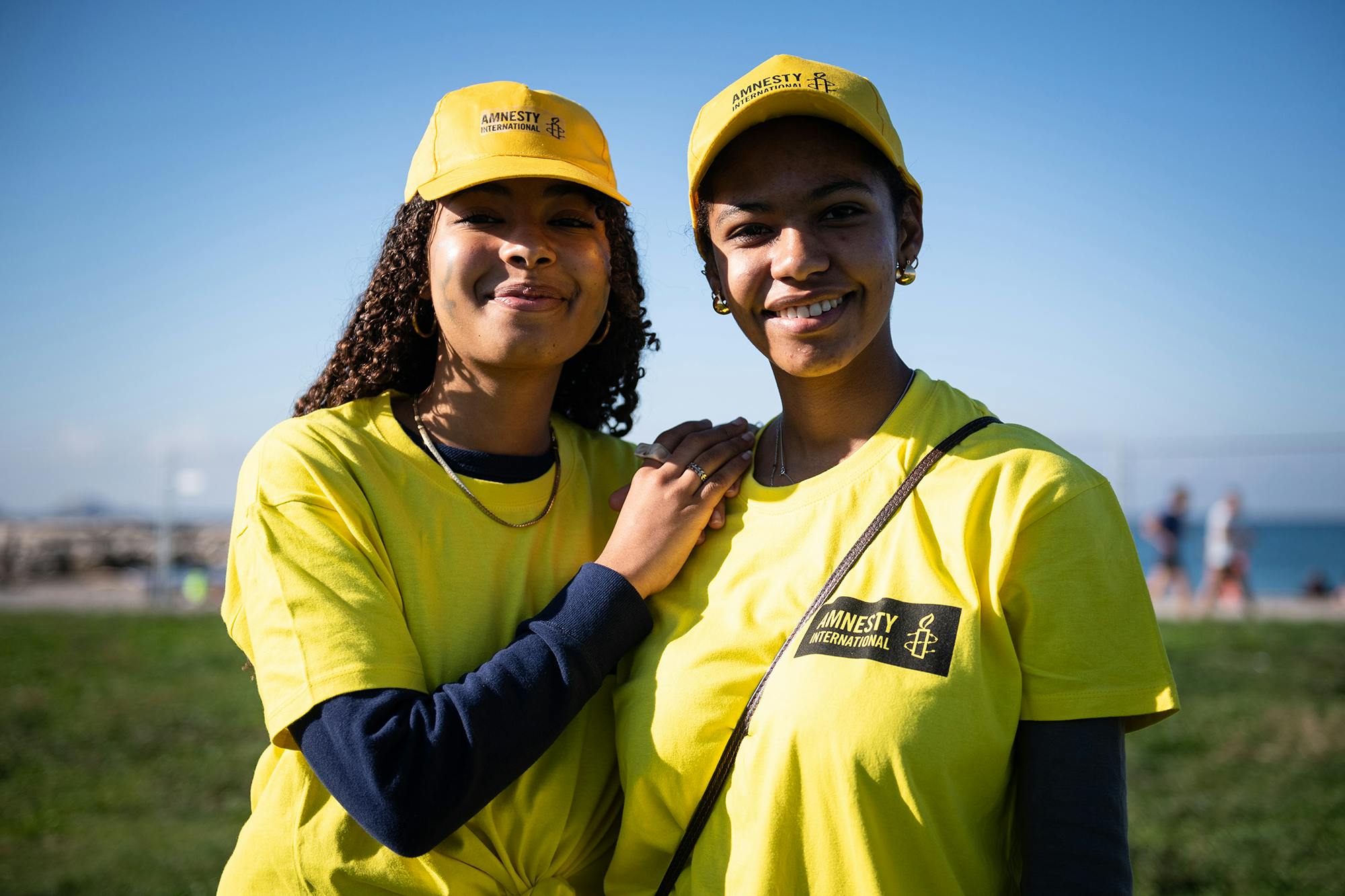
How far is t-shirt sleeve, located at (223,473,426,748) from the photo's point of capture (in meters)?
1.93

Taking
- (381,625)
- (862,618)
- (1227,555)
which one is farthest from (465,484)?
(1227,555)

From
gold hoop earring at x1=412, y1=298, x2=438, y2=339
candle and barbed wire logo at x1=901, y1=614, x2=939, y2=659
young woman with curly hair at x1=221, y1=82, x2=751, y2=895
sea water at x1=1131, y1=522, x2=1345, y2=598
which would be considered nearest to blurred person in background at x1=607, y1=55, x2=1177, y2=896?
candle and barbed wire logo at x1=901, y1=614, x2=939, y2=659

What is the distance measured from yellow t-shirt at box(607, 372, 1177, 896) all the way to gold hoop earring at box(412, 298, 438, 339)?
118 centimetres

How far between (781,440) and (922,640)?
31.8 inches

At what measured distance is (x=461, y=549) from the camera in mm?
2258

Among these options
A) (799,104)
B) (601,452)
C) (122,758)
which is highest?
(799,104)

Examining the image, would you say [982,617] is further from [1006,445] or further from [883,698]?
[1006,445]

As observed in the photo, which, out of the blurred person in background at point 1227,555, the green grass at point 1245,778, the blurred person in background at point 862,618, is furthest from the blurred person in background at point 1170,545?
the blurred person in background at point 862,618

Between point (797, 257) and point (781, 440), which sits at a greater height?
point (797, 257)

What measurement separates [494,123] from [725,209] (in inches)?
24.2

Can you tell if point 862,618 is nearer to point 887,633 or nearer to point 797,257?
point 887,633

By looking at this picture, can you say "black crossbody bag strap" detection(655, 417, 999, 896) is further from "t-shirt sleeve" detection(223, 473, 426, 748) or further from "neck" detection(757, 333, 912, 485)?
"t-shirt sleeve" detection(223, 473, 426, 748)

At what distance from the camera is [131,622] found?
1120 centimetres

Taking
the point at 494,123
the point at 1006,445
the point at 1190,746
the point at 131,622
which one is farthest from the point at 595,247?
the point at 131,622
